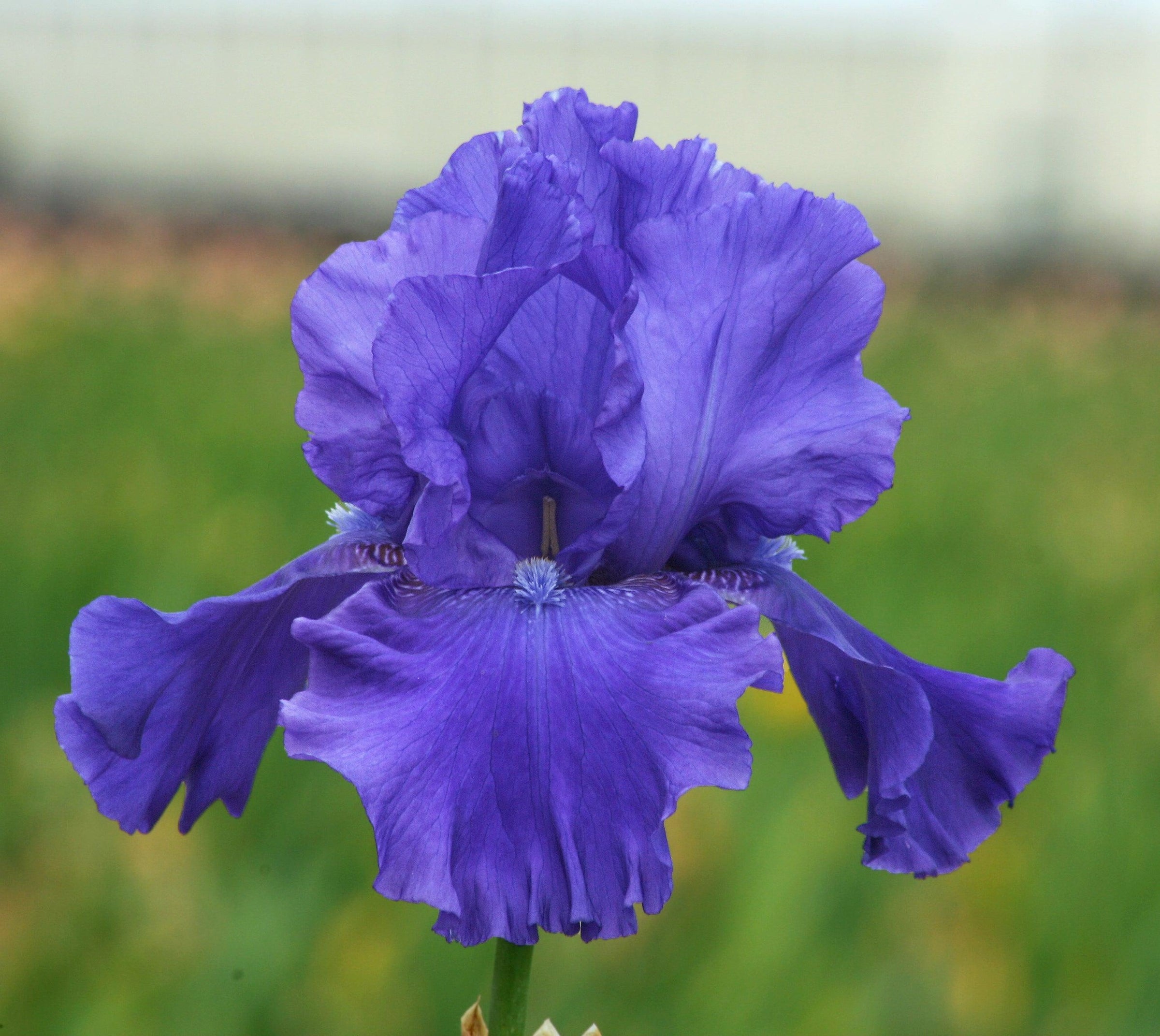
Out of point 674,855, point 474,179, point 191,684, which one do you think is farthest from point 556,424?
point 674,855

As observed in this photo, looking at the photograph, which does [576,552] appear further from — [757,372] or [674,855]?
[674,855]

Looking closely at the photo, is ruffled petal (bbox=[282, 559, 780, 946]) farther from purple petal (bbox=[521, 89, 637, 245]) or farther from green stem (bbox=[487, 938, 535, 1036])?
purple petal (bbox=[521, 89, 637, 245])

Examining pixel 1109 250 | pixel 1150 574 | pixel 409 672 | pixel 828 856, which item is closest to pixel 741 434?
pixel 409 672

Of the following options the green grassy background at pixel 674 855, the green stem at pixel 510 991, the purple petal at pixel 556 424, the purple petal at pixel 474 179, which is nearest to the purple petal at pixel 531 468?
the purple petal at pixel 556 424

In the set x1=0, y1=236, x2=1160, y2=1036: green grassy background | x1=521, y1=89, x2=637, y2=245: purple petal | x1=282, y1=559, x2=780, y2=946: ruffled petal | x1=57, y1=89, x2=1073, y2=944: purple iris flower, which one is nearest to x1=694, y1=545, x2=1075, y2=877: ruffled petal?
x1=57, y1=89, x2=1073, y2=944: purple iris flower

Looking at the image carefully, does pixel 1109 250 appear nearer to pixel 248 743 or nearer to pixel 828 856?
pixel 828 856

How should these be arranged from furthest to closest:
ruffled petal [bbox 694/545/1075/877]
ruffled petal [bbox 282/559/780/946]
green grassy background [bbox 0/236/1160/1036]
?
green grassy background [bbox 0/236/1160/1036] < ruffled petal [bbox 694/545/1075/877] < ruffled petal [bbox 282/559/780/946]

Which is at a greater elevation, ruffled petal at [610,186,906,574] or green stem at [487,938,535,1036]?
ruffled petal at [610,186,906,574]
